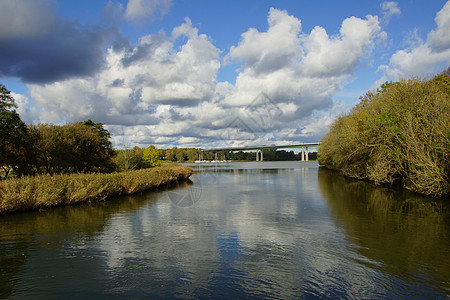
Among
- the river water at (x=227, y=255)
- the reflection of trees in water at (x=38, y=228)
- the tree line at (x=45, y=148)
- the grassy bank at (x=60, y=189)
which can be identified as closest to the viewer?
the river water at (x=227, y=255)

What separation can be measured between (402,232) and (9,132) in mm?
26960

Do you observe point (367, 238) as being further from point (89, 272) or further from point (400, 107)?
point (400, 107)

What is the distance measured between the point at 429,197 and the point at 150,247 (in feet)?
71.5

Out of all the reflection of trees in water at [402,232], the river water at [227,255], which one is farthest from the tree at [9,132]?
the reflection of trees in water at [402,232]

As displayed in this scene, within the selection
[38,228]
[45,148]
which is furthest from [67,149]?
[38,228]

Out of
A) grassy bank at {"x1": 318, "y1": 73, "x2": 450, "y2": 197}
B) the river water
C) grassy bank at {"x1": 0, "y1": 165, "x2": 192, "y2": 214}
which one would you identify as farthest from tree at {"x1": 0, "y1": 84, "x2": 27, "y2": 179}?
grassy bank at {"x1": 318, "y1": 73, "x2": 450, "y2": 197}

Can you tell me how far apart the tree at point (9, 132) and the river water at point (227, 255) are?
963 cm

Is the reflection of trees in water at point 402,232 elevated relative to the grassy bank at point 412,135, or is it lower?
lower

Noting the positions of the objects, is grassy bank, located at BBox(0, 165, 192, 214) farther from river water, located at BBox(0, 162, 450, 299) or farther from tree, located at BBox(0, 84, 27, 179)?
tree, located at BBox(0, 84, 27, 179)

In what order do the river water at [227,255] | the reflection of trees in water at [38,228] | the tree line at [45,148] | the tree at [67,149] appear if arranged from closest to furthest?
the river water at [227,255] → the reflection of trees in water at [38,228] → the tree line at [45,148] → the tree at [67,149]

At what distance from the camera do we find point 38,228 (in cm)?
1334

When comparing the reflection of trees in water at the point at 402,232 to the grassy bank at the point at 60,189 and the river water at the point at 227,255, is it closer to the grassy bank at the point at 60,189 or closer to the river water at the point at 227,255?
the river water at the point at 227,255

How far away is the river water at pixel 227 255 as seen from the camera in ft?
23.5

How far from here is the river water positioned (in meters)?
7.17
